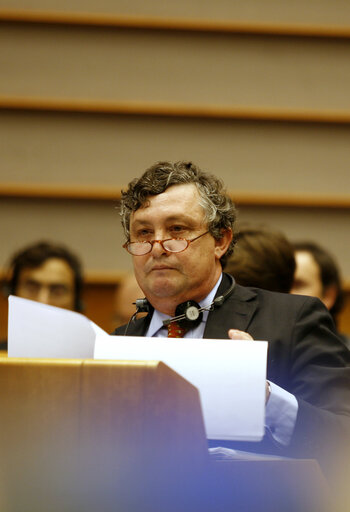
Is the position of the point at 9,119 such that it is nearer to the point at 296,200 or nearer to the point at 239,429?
the point at 296,200

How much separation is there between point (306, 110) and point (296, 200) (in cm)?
45

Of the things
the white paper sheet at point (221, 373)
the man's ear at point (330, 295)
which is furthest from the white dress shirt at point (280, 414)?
the man's ear at point (330, 295)

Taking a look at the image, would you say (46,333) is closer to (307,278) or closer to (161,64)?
(307,278)

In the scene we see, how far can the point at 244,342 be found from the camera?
1125mm

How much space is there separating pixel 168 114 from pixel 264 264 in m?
1.70

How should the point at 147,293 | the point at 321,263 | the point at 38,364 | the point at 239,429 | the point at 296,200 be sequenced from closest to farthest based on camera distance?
the point at 38,364 < the point at 239,429 < the point at 147,293 < the point at 321,263 < the point at 296,200

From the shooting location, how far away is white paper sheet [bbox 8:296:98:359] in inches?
53.1

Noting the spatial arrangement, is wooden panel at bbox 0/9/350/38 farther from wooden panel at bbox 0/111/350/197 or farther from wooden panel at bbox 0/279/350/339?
wooden panel at bbox 0/279/350/339

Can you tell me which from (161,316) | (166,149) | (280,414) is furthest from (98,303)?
(280,414)

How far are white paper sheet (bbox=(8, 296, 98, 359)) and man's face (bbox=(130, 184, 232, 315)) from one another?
10.4 inches

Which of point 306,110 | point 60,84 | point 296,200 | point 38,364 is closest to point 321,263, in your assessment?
point 296,200

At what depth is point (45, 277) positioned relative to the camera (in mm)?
3139

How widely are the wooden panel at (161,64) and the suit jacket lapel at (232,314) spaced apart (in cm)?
223

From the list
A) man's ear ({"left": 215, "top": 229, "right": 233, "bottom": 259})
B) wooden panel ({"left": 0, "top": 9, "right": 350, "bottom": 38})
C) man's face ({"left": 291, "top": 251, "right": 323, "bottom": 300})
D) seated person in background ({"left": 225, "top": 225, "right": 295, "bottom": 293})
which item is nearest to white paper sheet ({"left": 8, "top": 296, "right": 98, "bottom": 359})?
man's ear ({"left": 215, "top": 229, "right": 233, "bottom": 259})
